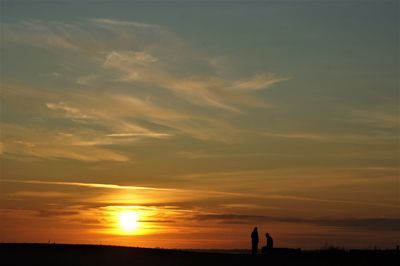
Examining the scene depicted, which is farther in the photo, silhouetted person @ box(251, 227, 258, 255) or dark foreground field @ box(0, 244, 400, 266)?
silhouetted person @ box(251, 227, 258, 255)

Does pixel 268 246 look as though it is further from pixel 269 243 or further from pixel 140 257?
pixel 140 257

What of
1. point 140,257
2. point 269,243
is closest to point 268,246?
point 269,243

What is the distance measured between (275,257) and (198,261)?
467 centimetres

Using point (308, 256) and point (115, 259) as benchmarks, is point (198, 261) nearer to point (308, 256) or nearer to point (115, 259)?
point (115, 259)

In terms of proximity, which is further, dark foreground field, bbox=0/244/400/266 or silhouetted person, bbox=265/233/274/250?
silhouetted person, bbox=265/233/274/250

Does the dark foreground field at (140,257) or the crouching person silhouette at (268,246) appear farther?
the crouching person silhouette at (268,246)

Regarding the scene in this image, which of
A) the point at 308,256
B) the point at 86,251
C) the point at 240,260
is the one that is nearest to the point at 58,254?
the point at 86,251

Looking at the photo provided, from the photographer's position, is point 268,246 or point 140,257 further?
point 268,246

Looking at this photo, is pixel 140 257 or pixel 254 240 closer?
pixel 140 257

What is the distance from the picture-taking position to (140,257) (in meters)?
35.8

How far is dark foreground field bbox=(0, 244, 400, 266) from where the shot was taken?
110 ft

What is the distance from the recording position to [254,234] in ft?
134

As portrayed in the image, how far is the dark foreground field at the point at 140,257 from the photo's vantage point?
33625 mm

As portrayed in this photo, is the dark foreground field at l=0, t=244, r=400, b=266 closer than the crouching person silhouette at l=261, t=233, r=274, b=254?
Yes
